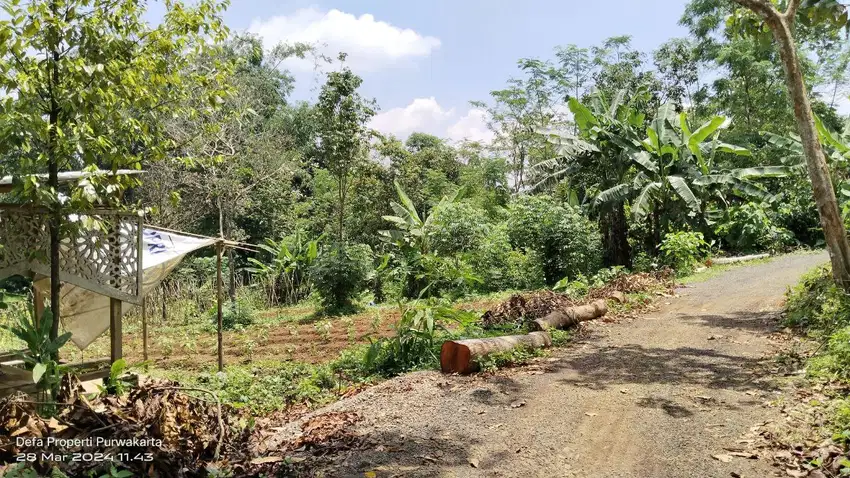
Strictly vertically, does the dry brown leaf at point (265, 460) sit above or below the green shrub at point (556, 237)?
below

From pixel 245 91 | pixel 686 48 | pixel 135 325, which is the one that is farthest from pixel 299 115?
pixel 686 48

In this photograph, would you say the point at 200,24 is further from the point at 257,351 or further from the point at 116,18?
the point at 257,351

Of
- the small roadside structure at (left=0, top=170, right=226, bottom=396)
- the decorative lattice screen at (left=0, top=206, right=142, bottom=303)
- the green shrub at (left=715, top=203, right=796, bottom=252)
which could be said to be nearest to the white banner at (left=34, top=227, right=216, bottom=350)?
the small roadside structure at (left=0, top=170, right=226, bottom=396)

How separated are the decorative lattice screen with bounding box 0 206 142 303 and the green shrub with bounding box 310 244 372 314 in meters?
8.28

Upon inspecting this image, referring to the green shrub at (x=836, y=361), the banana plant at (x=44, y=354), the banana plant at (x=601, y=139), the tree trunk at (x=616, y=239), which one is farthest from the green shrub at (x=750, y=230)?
the banana plant at (x=44, y=354)

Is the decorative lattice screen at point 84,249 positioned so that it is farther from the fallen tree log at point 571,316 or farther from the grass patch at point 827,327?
the grass patch at point 827,327

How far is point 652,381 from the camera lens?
6398 mm

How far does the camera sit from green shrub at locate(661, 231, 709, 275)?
1441 cm

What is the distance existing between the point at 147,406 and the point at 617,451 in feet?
11.8

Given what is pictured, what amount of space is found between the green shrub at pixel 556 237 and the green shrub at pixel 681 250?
1.83m

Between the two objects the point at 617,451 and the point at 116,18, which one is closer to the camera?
the point at 617,451

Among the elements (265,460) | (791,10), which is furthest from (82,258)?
(791,10)

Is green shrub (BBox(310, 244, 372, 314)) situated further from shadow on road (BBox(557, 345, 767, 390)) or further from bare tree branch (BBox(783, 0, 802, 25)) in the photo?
bare tree branch (BBox(783, 0, 802, 25))

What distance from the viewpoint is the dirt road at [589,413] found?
4469 millimetres
